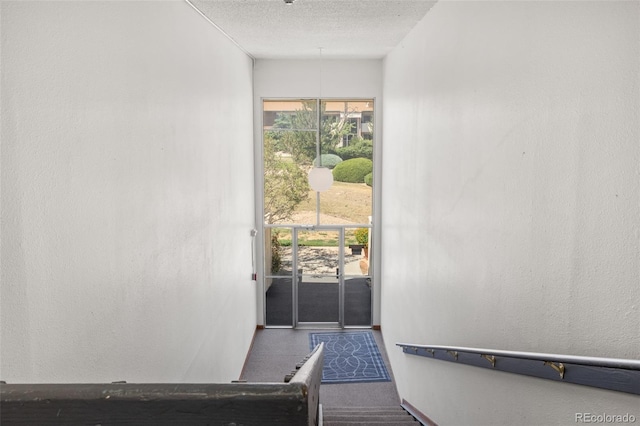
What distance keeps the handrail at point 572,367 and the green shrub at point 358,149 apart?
613 cm

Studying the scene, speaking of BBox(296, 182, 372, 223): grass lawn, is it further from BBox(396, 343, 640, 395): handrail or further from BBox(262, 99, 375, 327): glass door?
BBox(396, 343, 640, 395): handrail

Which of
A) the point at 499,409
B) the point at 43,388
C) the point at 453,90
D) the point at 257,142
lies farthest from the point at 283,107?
the point at 43,388

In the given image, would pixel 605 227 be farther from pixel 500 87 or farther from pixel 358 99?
pixel 358 99

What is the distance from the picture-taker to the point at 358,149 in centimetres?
857

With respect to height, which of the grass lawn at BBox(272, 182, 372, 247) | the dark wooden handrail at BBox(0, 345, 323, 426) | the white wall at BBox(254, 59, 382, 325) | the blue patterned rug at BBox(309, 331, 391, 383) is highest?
the white wall at BBox(254, 59, 382, 325)

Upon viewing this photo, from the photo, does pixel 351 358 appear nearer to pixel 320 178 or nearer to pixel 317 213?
pixel 317 213

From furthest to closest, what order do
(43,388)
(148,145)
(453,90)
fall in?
(453,90)
(148,145)
(43,388)

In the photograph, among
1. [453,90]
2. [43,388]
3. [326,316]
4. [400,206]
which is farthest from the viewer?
[326,316]

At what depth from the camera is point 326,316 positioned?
9.10 m

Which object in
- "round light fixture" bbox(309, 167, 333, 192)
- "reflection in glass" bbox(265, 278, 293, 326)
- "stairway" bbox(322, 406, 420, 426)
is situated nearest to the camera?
"stairway" bbox(322, 406, 420, 426)

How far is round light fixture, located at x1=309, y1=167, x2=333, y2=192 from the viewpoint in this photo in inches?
323

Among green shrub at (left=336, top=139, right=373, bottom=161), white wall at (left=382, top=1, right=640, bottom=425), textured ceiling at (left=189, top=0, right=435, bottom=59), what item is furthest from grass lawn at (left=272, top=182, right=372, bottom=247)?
white wall at (left=382, top=1, right=640, bottom=425)

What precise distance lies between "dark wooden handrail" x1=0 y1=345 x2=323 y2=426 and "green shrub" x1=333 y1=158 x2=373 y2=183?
8.13m

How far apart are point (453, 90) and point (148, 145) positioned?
2214 mm
